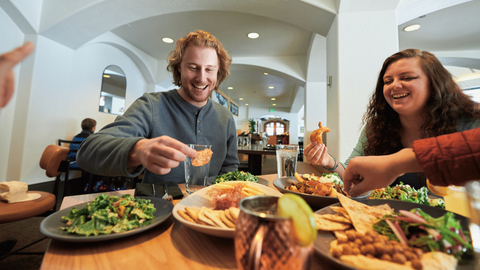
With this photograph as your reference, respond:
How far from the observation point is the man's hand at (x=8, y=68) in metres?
0.17

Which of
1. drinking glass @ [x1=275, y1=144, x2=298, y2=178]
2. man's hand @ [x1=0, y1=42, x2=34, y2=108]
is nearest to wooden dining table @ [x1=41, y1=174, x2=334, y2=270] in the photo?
man's hand @ [x1=0, y1=42, x2=34, y2=108]

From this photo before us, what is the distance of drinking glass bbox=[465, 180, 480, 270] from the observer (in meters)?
0.37

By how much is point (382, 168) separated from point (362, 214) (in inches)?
6.8

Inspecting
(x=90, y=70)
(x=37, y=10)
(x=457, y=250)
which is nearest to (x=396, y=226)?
(x=457, y=250)

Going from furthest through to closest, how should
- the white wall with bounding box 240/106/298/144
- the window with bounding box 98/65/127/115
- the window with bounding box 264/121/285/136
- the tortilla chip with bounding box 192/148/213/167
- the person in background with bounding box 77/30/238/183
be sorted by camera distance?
the window with bounding box 264/121/285/136, the white wall with bounding box 240/106/298/144, the window with bounding box 98/65/127/115, the person in background with bounding box 77/30/238/183, the tortilla chip with bounding box 192/148/213/167

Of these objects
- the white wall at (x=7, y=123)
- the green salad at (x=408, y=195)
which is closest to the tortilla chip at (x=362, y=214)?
the green salad at (x=408, y=195)

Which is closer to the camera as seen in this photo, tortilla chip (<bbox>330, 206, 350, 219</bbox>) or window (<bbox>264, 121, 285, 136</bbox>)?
tortilla chip (<bbox>330, 206, 350, 219</bbox>)

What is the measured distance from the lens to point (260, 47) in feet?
18.0

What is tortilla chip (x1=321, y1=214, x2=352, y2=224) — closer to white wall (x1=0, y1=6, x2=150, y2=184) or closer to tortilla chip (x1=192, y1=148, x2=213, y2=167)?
tortilla chip (x1=192, y1=148, x2=213, y2=167)

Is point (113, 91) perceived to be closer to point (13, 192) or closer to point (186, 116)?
point (13, 192)

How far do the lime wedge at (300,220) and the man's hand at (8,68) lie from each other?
0.33 meters

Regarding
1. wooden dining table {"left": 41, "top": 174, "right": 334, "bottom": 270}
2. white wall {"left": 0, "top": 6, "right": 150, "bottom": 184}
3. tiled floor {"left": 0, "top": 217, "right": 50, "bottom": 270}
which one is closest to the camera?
wooden dining table {"left": 41, "top": 174, "right": 334, "bottom": 270}

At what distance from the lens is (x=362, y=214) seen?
1.86 feet

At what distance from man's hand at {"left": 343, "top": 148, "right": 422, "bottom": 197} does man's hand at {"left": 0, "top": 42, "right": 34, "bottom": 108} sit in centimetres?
77
